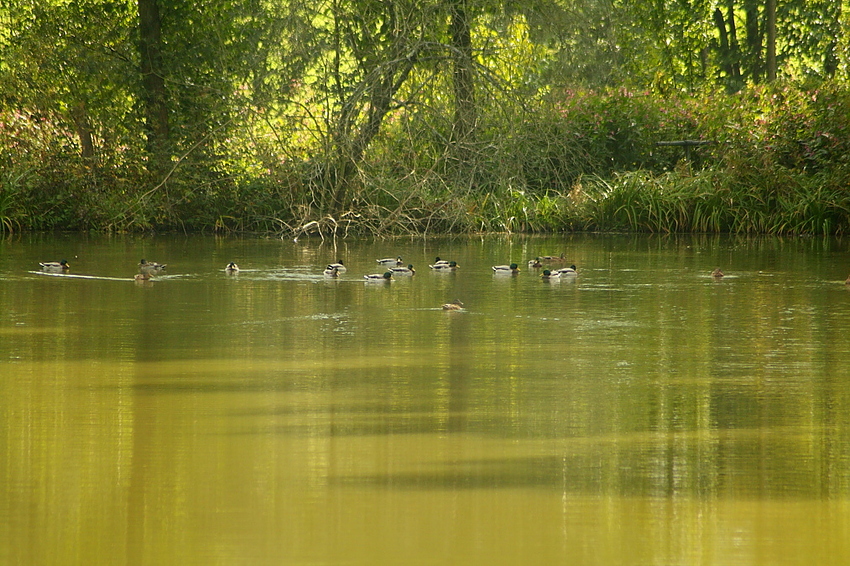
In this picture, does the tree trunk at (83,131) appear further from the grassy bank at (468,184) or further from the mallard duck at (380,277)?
the mallard duck at (380,277)

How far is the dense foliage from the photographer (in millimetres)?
22094

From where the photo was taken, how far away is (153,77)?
24.1m

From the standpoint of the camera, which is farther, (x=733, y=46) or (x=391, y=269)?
(x=733, y=46)

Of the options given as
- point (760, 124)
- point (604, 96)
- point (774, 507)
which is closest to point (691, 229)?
point (760, 124)

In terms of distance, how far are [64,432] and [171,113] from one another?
59.8 feet

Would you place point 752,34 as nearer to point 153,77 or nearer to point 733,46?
point 733,46

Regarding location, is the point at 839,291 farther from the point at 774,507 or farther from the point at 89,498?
the point at 89,498

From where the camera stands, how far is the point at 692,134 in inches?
1029

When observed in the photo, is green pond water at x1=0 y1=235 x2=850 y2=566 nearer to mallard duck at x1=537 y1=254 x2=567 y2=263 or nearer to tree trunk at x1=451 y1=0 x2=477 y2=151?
mallard duck at x1=537 y1=254 x2=567 y2=263

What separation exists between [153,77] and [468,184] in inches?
256

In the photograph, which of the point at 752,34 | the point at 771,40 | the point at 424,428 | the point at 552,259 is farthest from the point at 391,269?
the point at 752,34

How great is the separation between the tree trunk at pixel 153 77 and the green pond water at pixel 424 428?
36.8 feet

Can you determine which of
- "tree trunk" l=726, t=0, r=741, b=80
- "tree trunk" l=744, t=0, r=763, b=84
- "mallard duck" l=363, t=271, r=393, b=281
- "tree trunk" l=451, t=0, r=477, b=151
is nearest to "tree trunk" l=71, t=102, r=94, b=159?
"tree trunk" l=451, t=0, r=477, b=151

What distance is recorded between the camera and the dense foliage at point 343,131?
2209cm
